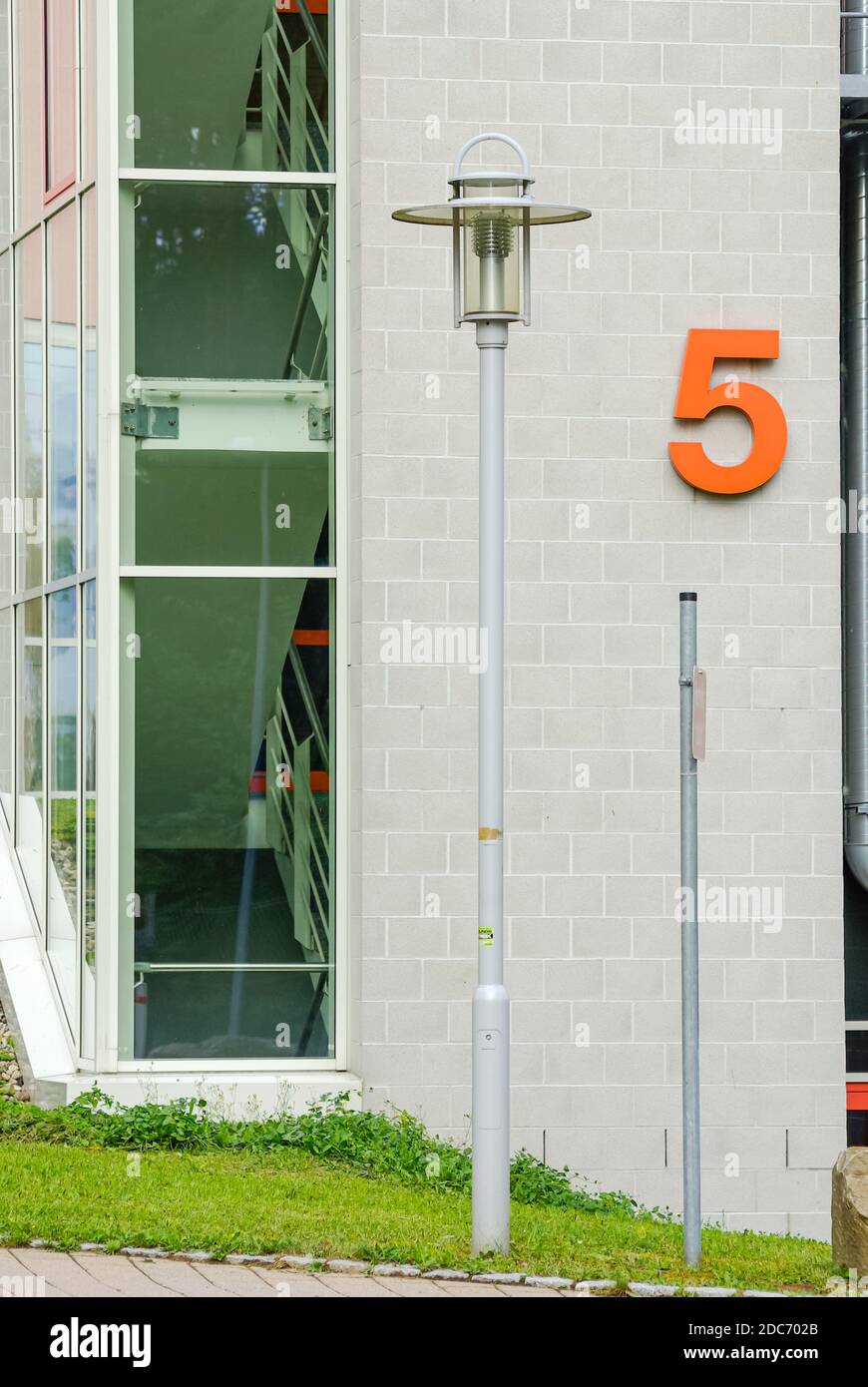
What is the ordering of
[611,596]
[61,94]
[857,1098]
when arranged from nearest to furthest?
1. [611,596]
2. [61,94]
3. [857,1098]

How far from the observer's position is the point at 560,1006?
10.1 metres

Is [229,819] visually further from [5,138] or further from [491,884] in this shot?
[5,138]

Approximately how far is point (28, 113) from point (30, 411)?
211 cm

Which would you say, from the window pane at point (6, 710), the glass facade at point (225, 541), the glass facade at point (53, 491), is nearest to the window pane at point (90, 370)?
the glass facade at point (53, 491)

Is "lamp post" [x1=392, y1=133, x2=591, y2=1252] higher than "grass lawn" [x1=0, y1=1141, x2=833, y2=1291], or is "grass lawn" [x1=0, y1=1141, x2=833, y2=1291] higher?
"lamp post" [x1=392, y1=133, x2=591, y2=1252]

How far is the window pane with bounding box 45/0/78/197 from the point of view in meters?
11.0

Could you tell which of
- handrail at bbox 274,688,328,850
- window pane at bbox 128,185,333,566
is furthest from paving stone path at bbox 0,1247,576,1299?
window pane at bbox 128,185,333,566

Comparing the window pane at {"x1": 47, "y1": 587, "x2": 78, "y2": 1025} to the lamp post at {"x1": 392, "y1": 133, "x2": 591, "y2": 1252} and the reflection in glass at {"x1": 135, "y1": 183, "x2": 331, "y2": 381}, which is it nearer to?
the reflection in glass at {"x1": 135, "y1": 183, "x2": 331, "y2": 381}

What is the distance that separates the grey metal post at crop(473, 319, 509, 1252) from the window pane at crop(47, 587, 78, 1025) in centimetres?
456

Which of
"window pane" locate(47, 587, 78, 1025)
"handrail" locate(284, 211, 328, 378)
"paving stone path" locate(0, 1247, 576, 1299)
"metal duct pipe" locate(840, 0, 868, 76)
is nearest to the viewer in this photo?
"paving stone path" locate(0, 1247, 576, 1299)

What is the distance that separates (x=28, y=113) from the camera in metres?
12.2
